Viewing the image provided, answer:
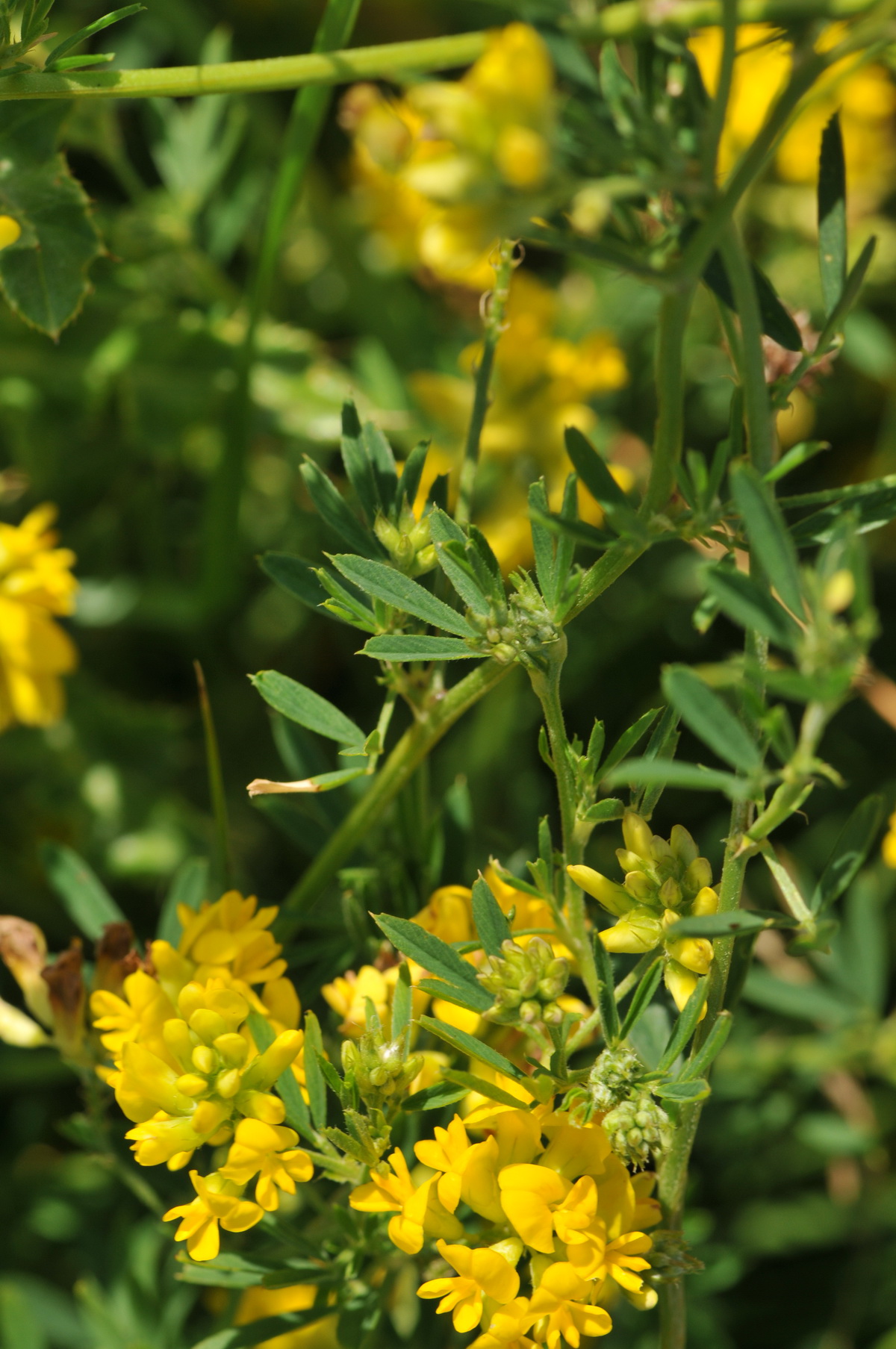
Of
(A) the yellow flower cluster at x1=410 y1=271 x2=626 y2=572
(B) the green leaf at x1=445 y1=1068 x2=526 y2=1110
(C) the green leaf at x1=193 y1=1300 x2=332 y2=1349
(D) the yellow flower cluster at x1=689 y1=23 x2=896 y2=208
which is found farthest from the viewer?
(D) the yellow flower cluster at x1=689 y1=23 x2=896 y2=208

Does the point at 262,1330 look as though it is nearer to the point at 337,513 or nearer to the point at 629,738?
the point at 629,738

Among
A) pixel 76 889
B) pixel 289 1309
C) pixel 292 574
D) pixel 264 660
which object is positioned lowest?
pixel 289 1309

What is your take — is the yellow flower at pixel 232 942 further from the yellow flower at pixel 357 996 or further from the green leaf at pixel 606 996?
the green leaf at pixel 606 996

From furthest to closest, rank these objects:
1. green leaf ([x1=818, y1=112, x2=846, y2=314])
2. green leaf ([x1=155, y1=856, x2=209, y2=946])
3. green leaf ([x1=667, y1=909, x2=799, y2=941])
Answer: green leaf ([x1=155, y1=856, x2=209, y2=946])
green leaf ([x1=818, y1=112, x2=846, y2=314])
green leaf ([x1=667, y1=909, x2=799, y2=941])

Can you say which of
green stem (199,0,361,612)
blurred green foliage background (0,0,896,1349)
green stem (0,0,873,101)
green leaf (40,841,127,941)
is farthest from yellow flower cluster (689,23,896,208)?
green leaf (40,841,127,941)

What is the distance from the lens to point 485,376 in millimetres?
1140

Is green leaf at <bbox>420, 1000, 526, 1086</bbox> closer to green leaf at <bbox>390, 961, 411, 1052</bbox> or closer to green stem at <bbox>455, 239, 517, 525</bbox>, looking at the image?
green leaf at <bbox>390, 961, 411, 1052</bbox>

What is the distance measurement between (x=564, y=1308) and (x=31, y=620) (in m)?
1.14

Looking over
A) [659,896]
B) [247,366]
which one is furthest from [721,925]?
[247,366]

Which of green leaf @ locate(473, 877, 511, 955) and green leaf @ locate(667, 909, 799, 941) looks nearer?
green leaf @ locate(667, 909, 799, 941)

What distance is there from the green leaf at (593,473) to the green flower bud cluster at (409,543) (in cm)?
20

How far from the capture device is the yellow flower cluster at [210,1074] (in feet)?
2.98

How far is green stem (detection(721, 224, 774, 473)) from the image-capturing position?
831 mm

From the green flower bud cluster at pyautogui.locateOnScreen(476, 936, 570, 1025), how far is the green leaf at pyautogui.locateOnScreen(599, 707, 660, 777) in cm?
17
